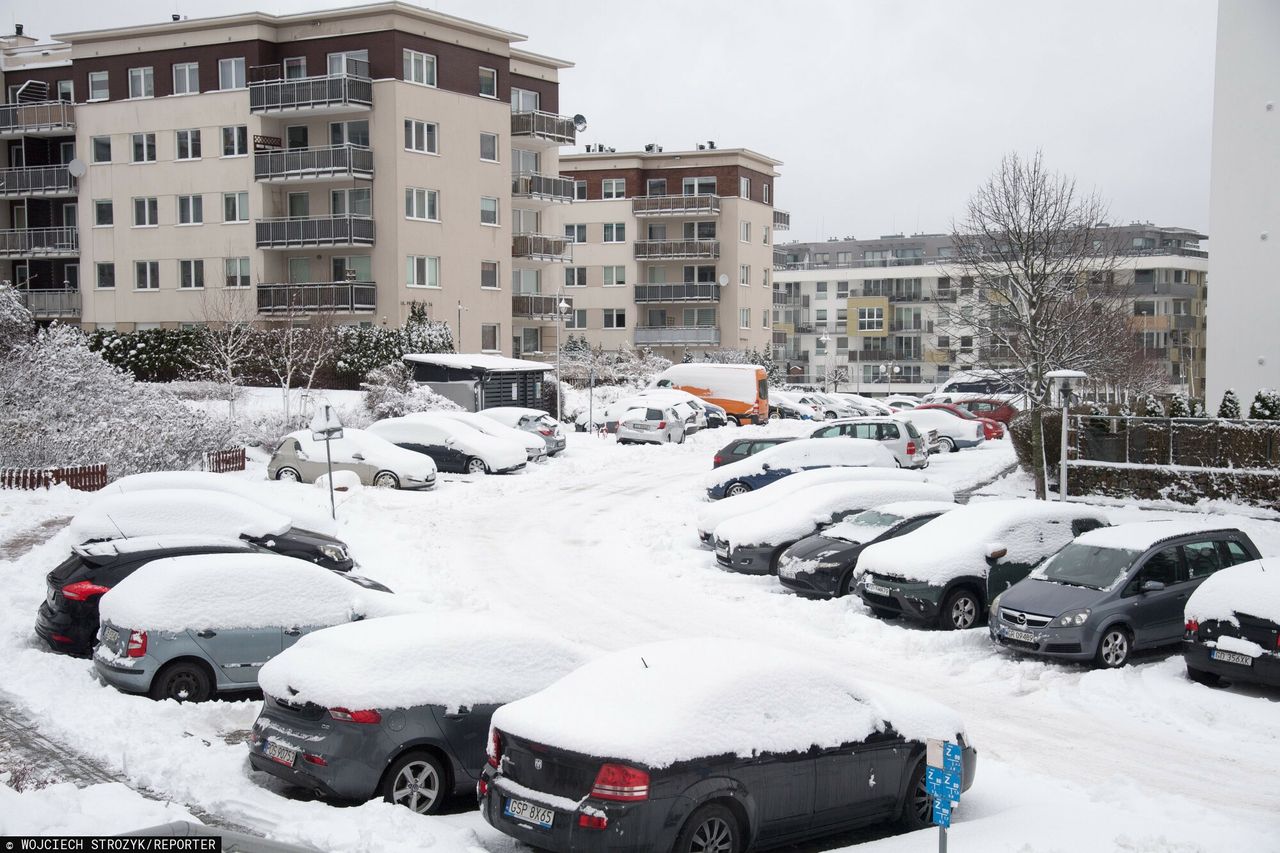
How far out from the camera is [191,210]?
51.8 m

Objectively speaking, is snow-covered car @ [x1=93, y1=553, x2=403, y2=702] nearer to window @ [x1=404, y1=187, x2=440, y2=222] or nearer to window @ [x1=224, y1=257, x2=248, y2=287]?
window @ [x1=404, y1=187, x2=440, y2=222]

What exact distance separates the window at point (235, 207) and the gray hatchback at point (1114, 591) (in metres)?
42.6

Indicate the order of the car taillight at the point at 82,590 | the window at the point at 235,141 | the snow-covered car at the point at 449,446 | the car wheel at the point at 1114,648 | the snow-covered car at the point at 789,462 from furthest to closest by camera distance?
the window at the point at 235,141, the snow-covered car at the point at 449,446, the snow-covered car at the point at 789,462, the car wheel at the point at 1114,648, the car taillight at the point at 82,590

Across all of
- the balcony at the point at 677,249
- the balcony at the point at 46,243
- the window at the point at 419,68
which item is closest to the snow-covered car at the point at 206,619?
the window at the point at 419,68

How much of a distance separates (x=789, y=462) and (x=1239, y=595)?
1503cm

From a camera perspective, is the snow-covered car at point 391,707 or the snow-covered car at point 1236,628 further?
the snow-covered car at point 1236,628

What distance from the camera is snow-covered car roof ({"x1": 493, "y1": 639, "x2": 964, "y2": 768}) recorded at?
26.0 ft

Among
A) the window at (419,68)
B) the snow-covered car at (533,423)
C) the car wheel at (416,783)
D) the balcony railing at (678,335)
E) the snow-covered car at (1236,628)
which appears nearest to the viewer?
the car wheel at (416,783)

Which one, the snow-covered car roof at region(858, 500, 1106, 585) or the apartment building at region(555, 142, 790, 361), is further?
the apartment building at region(555, 142, 790, 361)

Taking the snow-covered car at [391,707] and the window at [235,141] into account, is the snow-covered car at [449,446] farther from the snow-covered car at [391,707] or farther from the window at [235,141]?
the snow-covered car at [391,707]

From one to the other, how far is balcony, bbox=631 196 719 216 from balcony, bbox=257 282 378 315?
96.0ft

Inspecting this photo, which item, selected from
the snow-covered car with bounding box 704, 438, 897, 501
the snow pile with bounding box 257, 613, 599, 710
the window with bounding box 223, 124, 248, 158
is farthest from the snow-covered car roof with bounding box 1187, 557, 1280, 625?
the window with bounding box 223, 124, 248, 158

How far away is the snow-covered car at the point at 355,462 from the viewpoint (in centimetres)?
2920

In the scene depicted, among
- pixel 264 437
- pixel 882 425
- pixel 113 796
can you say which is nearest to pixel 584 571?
pixel 113 796
